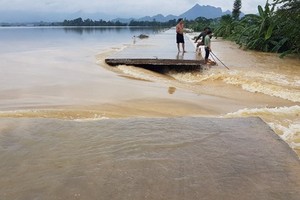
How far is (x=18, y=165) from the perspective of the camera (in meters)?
3.69

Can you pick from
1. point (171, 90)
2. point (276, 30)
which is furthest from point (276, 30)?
point (171, 90)

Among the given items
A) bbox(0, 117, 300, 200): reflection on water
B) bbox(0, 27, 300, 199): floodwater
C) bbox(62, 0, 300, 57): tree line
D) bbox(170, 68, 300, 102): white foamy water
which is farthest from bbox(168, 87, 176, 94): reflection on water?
bbox(62, 0, 300, 57): tree line

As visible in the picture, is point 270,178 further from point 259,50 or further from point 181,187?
point 259,50

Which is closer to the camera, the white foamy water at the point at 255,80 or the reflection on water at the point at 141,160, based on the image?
the reflection on water at the point at 141,160

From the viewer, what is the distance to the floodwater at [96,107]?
141 inches

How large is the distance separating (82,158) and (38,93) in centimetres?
524

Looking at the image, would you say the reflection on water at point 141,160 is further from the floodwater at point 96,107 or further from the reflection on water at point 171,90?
the reflection on water at point 171,90

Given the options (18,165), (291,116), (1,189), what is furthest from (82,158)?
(291,116)

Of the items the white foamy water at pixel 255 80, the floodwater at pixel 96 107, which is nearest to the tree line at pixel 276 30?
the floodwater at pixel 96 107

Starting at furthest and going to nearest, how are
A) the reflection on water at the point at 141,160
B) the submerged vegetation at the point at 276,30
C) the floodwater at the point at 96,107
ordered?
the submerged vegetation at the point at 276,30 < the floodwater at the point at 96,107 < the reflection on water at the point at 141,160

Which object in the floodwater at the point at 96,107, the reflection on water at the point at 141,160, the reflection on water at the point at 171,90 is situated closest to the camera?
the reflection on water at the point at 141,160

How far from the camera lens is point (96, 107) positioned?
707cm

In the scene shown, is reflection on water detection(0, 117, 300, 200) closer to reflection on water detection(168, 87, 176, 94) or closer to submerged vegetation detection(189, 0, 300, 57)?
reflection on water detection(168, 87, 176, 94)

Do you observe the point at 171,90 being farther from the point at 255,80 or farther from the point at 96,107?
the point at 255,80
